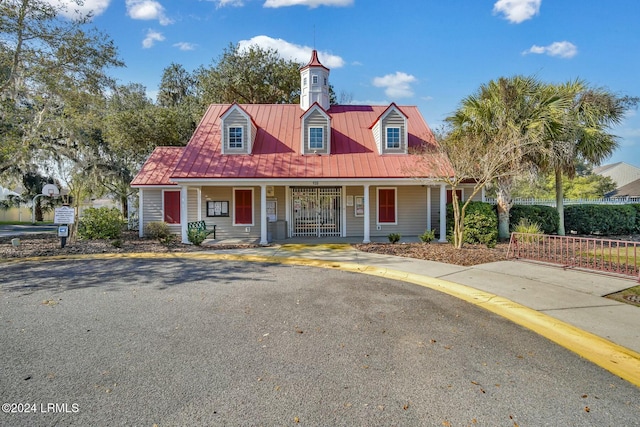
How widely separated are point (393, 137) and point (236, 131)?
7018mm

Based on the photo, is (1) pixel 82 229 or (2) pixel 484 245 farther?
(1) pixel 82 229

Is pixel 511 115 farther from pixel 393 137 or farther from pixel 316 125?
pixel 316 125

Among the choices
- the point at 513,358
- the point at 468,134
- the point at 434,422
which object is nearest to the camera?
the point at 434,422

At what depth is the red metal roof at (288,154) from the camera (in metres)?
13.3

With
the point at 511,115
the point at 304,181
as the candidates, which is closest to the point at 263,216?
the point at 304,181

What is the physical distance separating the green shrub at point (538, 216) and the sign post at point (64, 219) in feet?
57.2

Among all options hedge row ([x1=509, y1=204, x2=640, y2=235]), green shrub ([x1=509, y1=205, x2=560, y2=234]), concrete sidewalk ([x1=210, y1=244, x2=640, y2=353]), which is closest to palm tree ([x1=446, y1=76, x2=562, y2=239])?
green shrub ([x1=509, y1=205, x2=560, y2=234])

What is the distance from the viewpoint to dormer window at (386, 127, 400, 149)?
14953 millimetres

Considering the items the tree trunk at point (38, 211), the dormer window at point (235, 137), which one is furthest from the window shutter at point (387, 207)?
the tree trunk at point (38, 211)

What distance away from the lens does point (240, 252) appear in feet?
37.0

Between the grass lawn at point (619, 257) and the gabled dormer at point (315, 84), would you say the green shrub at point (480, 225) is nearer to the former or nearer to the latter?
the grass lawn at point (619, 257)

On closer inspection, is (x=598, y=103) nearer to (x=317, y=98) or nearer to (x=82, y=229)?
(x=317, y=98)

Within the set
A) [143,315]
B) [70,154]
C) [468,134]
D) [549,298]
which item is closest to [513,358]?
[549,298]

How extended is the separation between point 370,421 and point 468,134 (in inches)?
500
